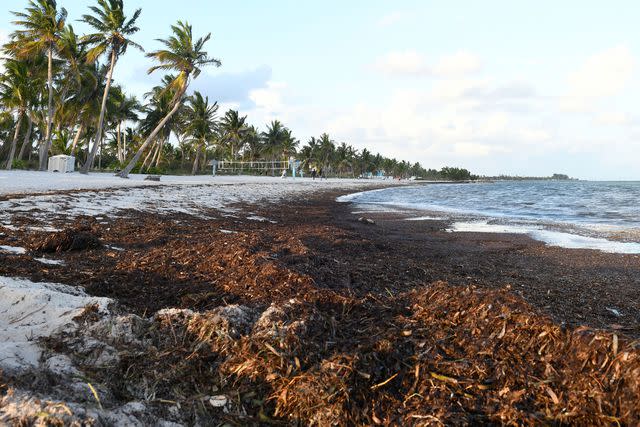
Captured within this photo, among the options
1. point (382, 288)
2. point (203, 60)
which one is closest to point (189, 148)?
point (203, 60)

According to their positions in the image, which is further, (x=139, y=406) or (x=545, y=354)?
(x=545, y=354)

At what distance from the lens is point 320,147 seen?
8862 cm

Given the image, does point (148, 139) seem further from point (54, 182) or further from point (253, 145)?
point (253, 145)

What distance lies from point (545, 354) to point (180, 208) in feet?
34.5

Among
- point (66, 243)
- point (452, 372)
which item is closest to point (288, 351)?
point (452, 372)

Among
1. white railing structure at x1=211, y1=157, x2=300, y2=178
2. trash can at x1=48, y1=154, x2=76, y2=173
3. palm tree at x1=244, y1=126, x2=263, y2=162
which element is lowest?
trash can at x1=48, y1=154, x2=76, y2=173

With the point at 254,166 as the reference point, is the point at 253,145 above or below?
above

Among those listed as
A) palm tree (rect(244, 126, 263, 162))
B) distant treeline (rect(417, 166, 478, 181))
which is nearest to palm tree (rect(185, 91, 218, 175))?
palm tree (rect(244, 126, 263, 162))

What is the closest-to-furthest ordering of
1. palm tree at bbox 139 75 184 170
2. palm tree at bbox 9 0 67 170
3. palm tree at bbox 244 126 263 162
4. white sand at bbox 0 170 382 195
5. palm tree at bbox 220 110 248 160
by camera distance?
white sand at bbox 0 170 382 195
palm tree at bbox 9 0 67 170
palm tree at bbox 139 75 184 170
palm tree at bbox 220 110 248 160
palm tree at bbox 244 126 263 162

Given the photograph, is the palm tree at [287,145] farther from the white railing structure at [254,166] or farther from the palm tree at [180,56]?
the palm tree at [180,56]

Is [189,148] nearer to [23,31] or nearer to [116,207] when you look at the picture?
[23,31]

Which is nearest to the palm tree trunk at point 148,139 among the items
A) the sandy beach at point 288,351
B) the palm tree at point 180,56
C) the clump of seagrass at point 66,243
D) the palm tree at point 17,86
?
the palm tree at point 180,56

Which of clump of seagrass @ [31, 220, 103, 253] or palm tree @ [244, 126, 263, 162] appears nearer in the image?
clump of seagrass @ [31, 220, 103, 253]

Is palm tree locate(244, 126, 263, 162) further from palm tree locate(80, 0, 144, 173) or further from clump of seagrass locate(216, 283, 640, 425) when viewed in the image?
clump of seagrass locate(216, 283, 640, 425)
